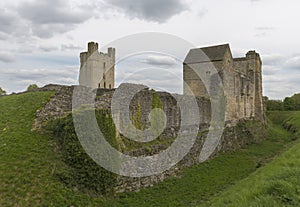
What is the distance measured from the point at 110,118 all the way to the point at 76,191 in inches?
119

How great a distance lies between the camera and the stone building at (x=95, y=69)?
33656 mm

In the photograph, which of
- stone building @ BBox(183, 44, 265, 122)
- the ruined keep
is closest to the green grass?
the ruined keep

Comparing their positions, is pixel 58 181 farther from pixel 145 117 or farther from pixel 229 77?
pixel 229 77

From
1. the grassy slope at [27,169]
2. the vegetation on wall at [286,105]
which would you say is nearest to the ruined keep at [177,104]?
the grassy slope at [27,169]

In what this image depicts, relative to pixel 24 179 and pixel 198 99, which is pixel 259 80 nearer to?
pixel 198 99

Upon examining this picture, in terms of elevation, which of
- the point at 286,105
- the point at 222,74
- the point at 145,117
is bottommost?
the point at 145,117

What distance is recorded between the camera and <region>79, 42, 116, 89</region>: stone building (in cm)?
3366

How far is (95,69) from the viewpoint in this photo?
35.5m

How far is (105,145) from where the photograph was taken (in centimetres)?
950

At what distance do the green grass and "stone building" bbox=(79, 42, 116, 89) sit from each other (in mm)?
20503

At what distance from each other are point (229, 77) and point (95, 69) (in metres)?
18.5

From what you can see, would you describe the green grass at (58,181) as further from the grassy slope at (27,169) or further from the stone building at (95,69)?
the stone building at (95,69)

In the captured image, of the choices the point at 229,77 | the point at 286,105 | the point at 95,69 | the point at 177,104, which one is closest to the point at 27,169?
the point at 177,104

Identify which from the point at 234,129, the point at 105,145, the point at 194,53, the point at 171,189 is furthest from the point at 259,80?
the point at 105,145
